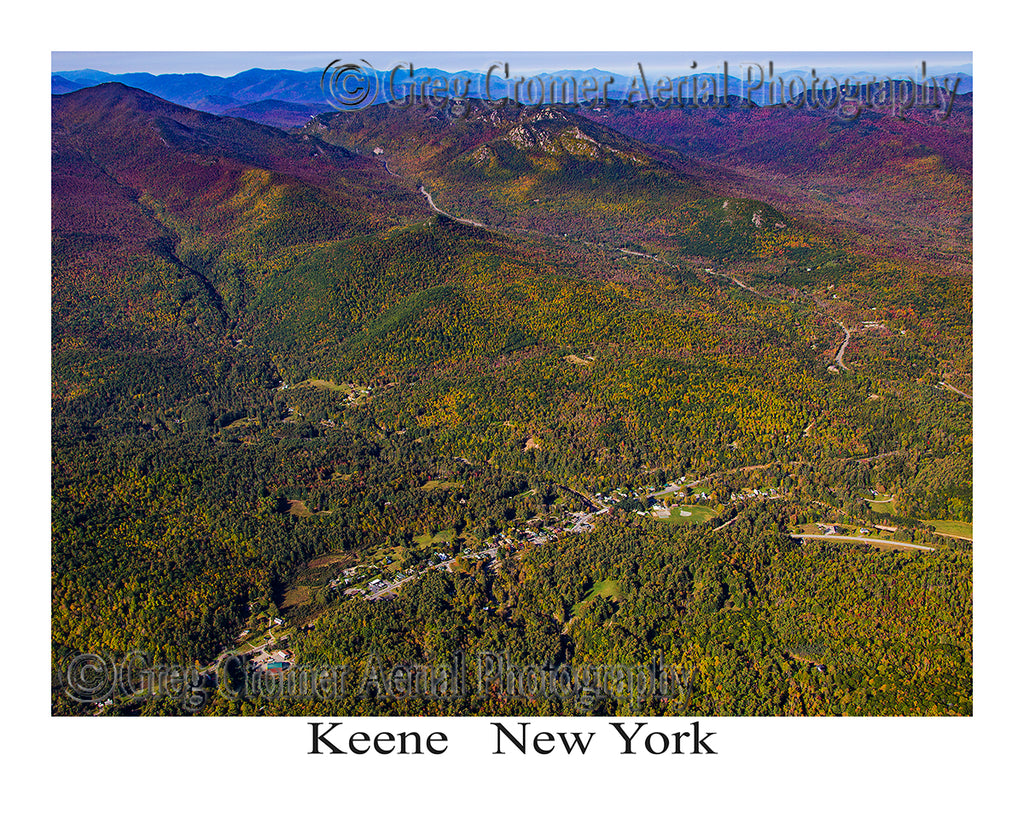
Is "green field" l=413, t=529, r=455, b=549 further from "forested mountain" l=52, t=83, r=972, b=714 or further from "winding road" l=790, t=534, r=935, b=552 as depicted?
"winding road" l=790, t=534, r=935, b=552

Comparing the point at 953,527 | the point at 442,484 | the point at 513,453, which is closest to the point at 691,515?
the point at 513,453

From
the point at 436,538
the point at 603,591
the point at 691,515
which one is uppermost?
the point at 691,515

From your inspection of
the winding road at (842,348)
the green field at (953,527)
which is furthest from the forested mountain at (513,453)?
the winding road at (842,348)

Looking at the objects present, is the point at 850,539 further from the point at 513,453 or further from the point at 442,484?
the point at 442,484

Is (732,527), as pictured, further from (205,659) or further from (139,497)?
(139,497)

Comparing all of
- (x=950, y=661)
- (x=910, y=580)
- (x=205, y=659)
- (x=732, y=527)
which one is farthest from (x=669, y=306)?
(x=205, y=659)
